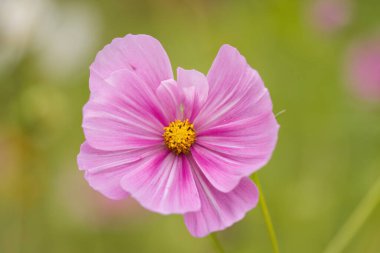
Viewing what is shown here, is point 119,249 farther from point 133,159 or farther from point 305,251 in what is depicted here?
point 133,159

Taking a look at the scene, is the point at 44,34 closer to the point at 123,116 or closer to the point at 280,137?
the point at 280,137

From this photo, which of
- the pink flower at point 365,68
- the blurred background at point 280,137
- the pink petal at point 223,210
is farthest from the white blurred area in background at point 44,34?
the pink petal at point 223,210

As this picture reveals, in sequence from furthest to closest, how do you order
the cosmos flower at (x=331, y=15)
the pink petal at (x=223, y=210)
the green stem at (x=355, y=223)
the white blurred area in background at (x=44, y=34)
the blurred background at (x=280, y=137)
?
1. the cosmos flower at (x=331, y=15)
2. the white blurred area in background at (x=44, y=34)
3. the blurred background at (x=280, y=137)
4. the green stem at (x=355, y=223)
5. the pink petal at (x=223, y=210)

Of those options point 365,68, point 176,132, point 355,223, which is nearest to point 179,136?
point 176,132

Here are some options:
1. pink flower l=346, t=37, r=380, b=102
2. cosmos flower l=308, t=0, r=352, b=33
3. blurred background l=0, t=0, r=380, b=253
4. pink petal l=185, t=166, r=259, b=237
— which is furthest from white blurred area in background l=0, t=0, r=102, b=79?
pink petal l=185, t=166, r=259, b=237

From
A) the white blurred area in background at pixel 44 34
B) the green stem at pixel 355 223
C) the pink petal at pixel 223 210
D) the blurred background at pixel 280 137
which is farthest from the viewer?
the white blurred area in background at pixel 44 34

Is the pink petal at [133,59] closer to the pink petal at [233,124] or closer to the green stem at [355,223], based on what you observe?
the pink petal at [233,124]

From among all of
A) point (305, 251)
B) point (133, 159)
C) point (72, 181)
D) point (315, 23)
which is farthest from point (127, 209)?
point (133, 159)
